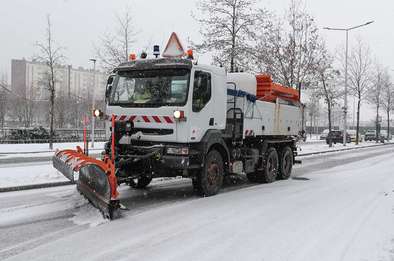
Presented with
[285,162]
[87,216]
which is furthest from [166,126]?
[285,162]

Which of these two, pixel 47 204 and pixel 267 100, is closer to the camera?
pixel 47 204

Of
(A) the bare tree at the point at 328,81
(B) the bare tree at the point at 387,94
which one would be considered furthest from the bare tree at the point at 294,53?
(B) the bare tree at the point at 387,94

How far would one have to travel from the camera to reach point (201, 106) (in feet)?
29.9

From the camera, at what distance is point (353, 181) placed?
13.3 m

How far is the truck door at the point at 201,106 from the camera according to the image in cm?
891

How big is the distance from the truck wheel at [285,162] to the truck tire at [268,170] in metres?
0.41

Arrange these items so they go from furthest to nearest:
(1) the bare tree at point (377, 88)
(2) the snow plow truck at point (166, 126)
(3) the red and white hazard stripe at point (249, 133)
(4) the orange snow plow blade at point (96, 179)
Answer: (1) the bare tree at point (377, 88)
(3) the red and white hazard stripe at point (249, 133)
(2) the snow plow truck at point (166, 126)
(4) the orange snow plow blade at point (96, 179)

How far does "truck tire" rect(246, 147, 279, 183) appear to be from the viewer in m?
12.5

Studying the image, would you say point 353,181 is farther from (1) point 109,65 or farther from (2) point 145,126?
(1) point 109,65

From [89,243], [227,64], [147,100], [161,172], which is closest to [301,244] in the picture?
[89,243]

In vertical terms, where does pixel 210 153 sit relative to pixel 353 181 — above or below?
above

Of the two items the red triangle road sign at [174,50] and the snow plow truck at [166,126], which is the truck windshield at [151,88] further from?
the red triangle road sign at [174,50]

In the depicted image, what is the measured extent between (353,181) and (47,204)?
8.95 m


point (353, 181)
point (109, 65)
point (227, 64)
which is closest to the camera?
point (353, 181)
